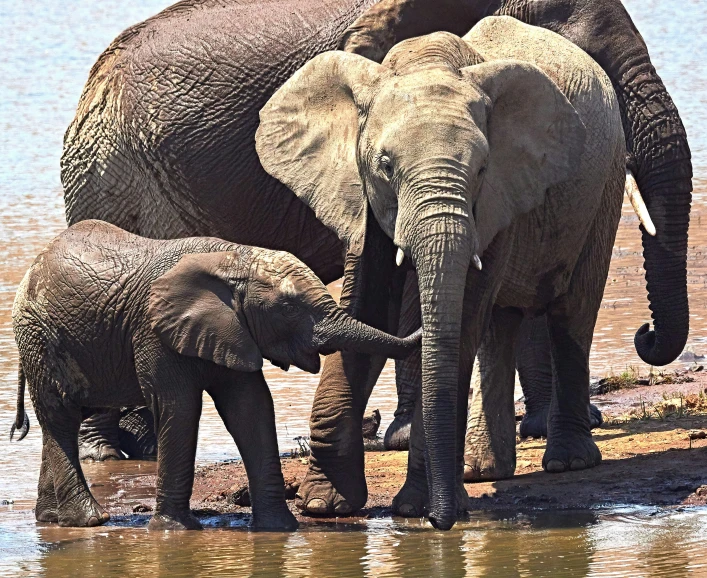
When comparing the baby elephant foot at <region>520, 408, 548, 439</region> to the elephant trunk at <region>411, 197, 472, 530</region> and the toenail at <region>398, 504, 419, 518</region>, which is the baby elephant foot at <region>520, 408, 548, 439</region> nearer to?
the toenail at <region>398, 504, 419, 518</region>

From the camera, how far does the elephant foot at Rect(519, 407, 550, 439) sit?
9258mm

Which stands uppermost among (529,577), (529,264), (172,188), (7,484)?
(172,188)

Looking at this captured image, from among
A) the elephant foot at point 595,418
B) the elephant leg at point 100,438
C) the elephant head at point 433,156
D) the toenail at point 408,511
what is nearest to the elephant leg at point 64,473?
the toenail at point 408,511

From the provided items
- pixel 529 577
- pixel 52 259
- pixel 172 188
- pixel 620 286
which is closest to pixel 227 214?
pixel 172 188

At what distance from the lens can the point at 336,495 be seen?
300 inches

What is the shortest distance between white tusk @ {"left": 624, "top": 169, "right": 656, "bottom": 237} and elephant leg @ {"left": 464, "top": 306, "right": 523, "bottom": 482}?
70 cm

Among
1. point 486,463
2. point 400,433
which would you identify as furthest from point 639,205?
point 400,433

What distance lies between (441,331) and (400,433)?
2.24 m

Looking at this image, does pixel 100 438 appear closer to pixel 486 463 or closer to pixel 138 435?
pixel 138 435

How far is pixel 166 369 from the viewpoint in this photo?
24.1 feet

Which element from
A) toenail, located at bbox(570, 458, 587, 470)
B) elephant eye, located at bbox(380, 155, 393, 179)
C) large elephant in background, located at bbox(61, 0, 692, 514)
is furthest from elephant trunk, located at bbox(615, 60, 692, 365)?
elephant eye, located at bbox(380, 155, 393, 179)

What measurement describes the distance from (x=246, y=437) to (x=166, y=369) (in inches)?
15.5

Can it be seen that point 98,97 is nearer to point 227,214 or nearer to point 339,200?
point 227,214

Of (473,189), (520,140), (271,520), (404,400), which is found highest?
(520,140)
